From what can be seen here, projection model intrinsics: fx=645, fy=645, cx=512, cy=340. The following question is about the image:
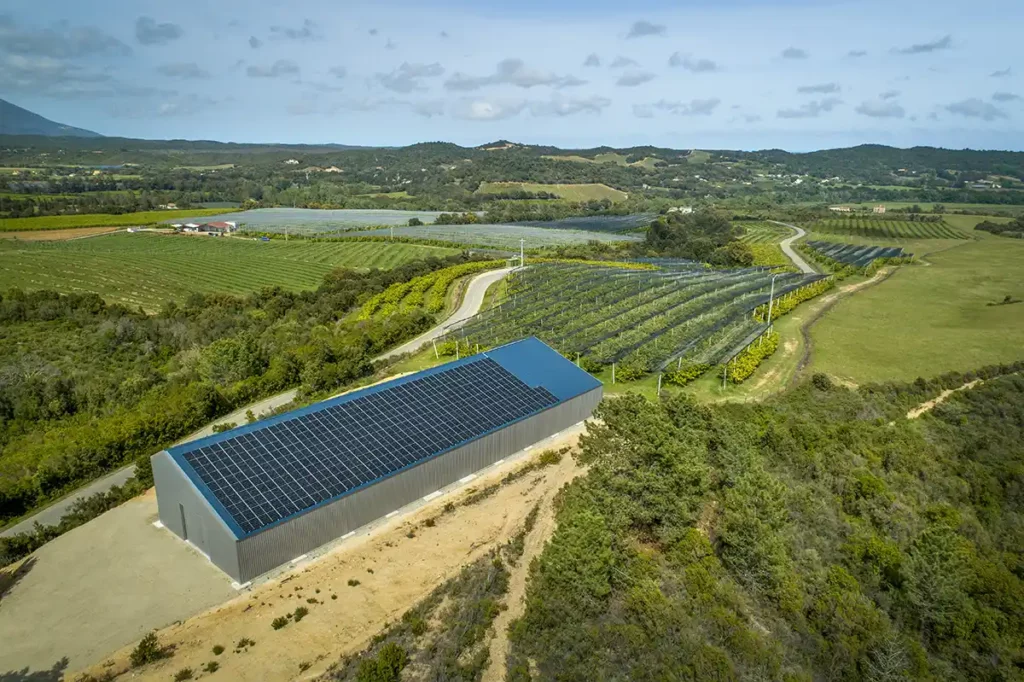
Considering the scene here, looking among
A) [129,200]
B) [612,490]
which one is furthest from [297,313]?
[129,200]

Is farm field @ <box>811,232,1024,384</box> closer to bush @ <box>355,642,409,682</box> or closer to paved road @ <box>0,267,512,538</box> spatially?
paved road @ <box>0,267,512,538</box>

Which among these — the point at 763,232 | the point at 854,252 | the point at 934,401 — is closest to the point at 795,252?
the point at 854,252

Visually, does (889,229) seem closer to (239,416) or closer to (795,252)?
(795,252)

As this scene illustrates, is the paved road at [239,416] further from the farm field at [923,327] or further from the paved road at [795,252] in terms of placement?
the paved road at [795,252]

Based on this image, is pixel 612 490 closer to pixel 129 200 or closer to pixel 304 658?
pixel 304 658

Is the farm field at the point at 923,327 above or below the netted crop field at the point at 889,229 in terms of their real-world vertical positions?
below

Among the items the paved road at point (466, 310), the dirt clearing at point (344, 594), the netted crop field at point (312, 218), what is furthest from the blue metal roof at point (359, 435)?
the netted crop field at point (312, 218)
